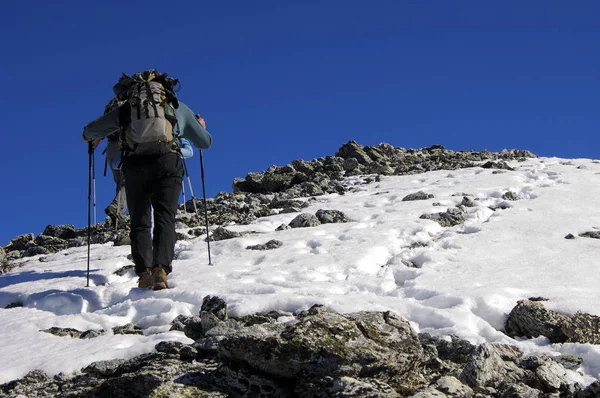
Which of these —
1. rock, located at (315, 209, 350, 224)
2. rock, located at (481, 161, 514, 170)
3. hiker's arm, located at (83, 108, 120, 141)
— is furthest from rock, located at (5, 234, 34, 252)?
rock, located at (481, 161, 514, 170)

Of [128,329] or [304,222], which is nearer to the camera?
[128,329]

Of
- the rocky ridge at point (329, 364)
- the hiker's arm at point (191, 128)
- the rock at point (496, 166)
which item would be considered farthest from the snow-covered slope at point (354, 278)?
the rock at point (496, 166)

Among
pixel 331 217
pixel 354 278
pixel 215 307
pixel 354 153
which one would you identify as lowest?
pixel 215 307

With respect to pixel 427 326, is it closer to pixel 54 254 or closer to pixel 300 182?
pixel 54 254

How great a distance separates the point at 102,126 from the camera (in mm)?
8570

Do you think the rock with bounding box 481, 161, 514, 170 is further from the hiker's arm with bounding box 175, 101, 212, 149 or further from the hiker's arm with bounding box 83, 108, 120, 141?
the hiker's arm with bounding box 83, 108, 120, 141

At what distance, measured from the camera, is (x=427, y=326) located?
6547mm

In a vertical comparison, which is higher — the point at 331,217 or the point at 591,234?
the point at 331,217

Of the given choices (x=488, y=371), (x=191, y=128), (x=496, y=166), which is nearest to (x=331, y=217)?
(x=191, y=128)

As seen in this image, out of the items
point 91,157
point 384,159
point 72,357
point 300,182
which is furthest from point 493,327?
point 384,159

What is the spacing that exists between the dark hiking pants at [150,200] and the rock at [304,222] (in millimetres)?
4174

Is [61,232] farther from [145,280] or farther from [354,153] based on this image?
[354,153]

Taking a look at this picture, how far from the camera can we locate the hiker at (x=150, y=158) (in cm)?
816

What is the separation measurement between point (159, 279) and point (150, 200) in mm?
1182
